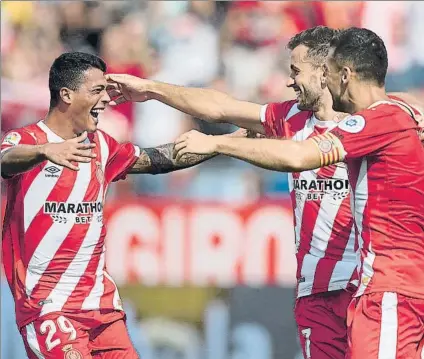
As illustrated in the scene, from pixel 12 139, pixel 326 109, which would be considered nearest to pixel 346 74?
pixel 326 109

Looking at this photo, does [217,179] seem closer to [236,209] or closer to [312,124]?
[236,209]

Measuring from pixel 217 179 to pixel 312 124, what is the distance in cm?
329

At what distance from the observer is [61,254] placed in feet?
20.9

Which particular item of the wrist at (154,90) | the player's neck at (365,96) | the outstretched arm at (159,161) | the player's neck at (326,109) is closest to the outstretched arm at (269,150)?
the player's neck at (365,96)

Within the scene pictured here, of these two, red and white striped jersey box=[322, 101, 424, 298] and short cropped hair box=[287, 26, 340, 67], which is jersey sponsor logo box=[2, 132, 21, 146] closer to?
short cropped hair box=[287, 26, 340, 67]

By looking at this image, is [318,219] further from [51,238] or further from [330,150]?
[51,238]

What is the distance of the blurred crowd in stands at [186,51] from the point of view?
32.4ft

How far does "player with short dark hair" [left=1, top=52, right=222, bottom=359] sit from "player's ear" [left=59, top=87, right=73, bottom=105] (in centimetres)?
1

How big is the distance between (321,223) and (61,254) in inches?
60.3

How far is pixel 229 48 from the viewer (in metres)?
10.4

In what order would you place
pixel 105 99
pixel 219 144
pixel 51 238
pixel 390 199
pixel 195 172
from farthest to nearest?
pixel 195 172, pixel 105 99, pixel 51 238, pixel 390 199, pixel 219 144

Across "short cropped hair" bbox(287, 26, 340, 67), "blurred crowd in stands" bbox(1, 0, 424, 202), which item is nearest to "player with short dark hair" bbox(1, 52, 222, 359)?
"short cropped hair" bbox(287, 26, 340, 67)

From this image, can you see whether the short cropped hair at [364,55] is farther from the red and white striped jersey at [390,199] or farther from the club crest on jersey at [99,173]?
the club crest on jersey at [99,173]

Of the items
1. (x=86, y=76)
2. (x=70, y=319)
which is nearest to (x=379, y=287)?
(x=70, y=319)
